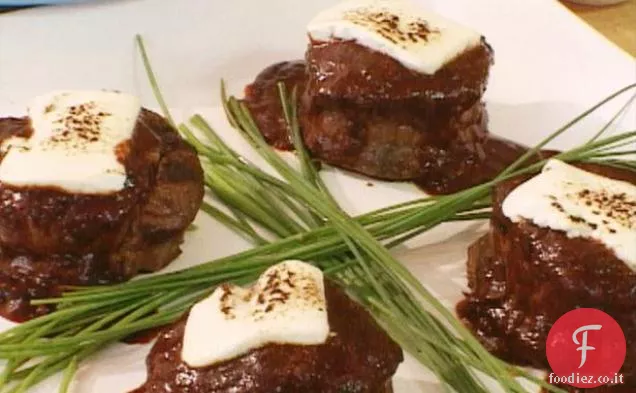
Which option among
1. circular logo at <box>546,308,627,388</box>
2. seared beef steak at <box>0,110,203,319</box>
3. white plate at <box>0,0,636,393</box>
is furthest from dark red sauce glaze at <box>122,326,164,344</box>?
circular logo at <box>546,308,627,388</box>

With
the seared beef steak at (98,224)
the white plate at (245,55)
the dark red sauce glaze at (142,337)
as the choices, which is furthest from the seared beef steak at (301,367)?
the white plate at (245,55)

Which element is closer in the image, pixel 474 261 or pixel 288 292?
pixel 288 292

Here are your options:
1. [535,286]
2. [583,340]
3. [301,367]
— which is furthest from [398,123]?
[301,367]

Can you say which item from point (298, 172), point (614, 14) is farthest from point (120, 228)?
point (614, 14)

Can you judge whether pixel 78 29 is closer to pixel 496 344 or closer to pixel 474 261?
pixel 474 261

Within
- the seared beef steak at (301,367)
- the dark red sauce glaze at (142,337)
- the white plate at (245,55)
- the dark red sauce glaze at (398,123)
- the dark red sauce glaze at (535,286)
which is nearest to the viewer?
the seared beef steak at (301,367)

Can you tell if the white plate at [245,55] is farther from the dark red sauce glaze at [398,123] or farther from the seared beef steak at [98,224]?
the seared beef steak at [98,224]

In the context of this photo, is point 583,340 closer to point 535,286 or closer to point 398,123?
point 535,286
